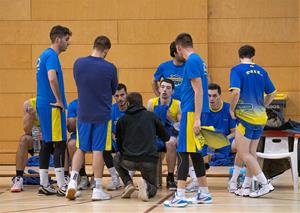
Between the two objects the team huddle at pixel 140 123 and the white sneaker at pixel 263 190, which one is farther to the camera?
the white sneaker at pixel 263 190

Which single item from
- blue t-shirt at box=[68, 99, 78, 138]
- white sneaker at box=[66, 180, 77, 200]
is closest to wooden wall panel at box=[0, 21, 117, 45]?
blue t-shirt at box=[68, 99, 78, 138]

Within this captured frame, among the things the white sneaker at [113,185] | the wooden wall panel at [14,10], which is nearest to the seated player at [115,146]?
the white sneaker at [113,185]

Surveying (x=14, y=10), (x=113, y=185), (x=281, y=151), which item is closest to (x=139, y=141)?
(x=113, y=185)

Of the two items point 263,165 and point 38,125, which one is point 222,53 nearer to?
point 263,165

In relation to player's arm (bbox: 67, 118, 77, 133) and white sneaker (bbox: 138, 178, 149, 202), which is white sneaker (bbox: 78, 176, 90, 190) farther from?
white sneaker (bbox: 138, 178, 149, 202)

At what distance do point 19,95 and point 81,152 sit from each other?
A: 12.8 ft

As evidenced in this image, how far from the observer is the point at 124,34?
10.1 meters

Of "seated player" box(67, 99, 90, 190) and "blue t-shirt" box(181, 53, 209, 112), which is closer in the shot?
"blue t-shirt" box(181, 53, 209, 112)

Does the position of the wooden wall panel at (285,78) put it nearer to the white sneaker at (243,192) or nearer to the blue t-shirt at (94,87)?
the white sneaker at (243,192)

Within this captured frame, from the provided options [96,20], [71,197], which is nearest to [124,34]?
[96,20]

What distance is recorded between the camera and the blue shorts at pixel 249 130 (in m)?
6.72

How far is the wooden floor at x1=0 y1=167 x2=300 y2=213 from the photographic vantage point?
583cm

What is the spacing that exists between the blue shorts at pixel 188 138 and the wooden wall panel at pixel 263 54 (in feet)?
13.3

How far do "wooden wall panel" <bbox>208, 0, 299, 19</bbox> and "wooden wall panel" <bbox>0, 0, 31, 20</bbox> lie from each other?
8.85 feet
